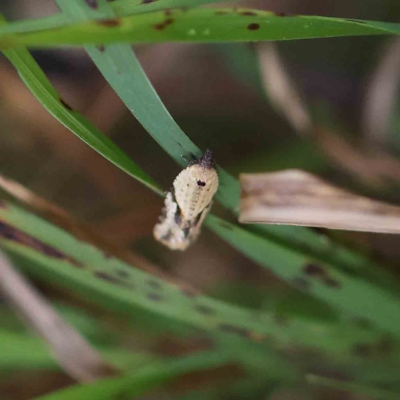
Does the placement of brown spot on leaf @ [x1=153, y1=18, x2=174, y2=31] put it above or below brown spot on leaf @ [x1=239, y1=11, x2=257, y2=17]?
below

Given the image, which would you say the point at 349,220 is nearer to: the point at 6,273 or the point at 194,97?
the point at 6,273

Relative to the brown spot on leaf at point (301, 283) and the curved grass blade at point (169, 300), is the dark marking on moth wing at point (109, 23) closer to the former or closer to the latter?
the curved grass blade at point (169, 300)

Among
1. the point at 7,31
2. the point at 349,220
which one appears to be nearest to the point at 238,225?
the point at 349,220

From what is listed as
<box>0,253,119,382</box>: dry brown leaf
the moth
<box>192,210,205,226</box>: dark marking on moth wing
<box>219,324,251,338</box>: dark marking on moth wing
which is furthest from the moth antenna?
<box>0,253,119,382</box>: dry brown leaf

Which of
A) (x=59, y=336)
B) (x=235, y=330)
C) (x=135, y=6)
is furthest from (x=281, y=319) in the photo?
(x=135, y=6)

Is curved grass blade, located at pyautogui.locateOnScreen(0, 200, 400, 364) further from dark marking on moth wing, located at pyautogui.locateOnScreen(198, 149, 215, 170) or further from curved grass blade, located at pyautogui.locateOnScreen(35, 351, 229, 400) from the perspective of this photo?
dark marking on moth wing, located at pyautogui.locateOnScreen(198, 149, 215, 170)
